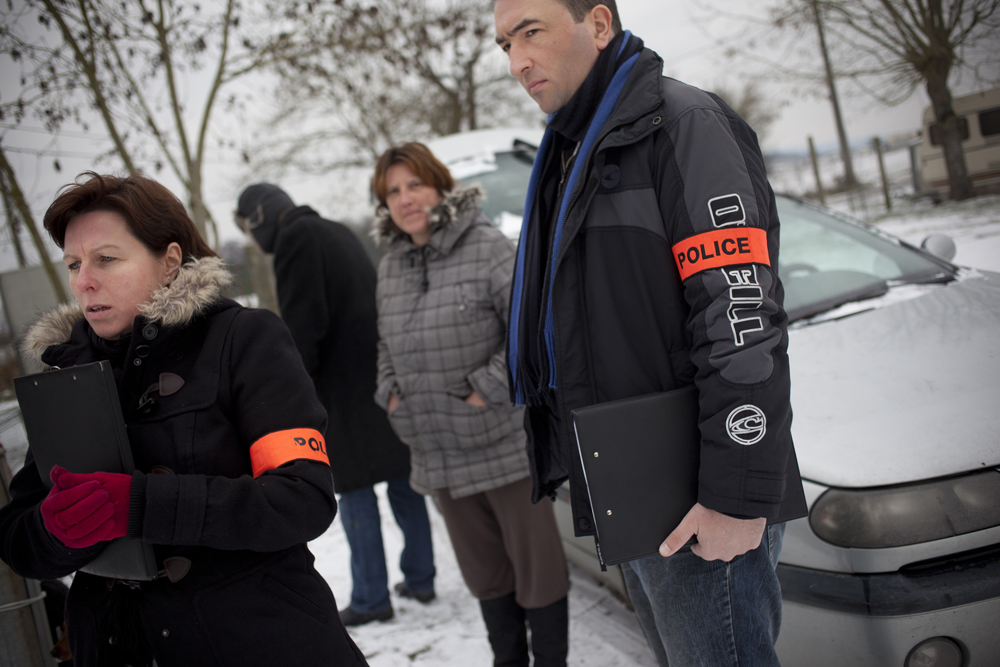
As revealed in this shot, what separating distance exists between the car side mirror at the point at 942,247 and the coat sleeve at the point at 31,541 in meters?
3.13

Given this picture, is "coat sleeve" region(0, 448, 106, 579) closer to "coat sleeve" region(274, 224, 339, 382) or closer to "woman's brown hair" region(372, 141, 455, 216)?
"coat sleeve" region(274, 224, 339, 382)

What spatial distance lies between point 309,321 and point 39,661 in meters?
1.56

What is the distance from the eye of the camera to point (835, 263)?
2.82 m

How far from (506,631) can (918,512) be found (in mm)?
1452

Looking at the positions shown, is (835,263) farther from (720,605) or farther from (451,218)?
(720,605)

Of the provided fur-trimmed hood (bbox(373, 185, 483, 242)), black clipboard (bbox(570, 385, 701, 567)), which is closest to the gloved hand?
black clipboard (bbox(570, 385, 701, 567))

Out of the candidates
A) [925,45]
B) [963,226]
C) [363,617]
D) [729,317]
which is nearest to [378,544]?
[363,617]

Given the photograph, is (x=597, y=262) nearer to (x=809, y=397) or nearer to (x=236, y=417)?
(x=236, y=417)

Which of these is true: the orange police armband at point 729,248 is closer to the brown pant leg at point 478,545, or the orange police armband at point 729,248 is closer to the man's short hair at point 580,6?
the man's short hair at point 580,6

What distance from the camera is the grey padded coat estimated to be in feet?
7.75

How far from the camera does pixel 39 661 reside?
1.84 meters

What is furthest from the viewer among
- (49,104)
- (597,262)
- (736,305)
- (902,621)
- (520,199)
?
(520,199)

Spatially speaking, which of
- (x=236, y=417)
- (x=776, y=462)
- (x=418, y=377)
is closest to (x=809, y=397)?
(x=776, y=462)

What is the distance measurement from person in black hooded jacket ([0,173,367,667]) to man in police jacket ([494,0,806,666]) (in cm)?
59
